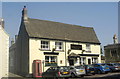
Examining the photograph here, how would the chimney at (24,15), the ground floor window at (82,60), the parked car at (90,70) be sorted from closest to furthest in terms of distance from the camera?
the parked car at (90,70)
the chimney at (24,15)
the ground floor window at (82,60)

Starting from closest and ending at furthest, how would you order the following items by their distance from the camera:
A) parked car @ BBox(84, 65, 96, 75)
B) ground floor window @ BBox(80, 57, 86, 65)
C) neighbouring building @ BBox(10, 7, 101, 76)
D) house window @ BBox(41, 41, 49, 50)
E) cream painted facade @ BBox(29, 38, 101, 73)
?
parked car @ BBox(84, 65, 96, 75), cream painted facade @ BBox(29, 38, 101, 73), neighbouring building @ BBox(10, 7, 101, 76), house window @ BBox(41, 41, 49, 50), ground floor window @ BBox(80, 57, 86, 65)

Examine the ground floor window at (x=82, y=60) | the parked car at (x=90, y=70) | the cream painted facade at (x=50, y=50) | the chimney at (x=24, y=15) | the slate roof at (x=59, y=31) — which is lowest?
the parked car at (x=90, y=70)

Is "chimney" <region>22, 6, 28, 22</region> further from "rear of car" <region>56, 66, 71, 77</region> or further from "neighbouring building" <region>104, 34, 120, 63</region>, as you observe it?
"neighbouring building" <region>104, 34, 120, 63</region>

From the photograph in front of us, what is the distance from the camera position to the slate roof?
1191 inches

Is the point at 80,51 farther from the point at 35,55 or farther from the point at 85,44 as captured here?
the point at 35,55

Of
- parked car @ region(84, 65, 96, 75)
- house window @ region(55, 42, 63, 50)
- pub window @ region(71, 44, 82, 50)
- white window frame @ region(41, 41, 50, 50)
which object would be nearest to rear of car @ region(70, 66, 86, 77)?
parked car @ region(84, 65, 96, 75)

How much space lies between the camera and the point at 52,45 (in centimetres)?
3027

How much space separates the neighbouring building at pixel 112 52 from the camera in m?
44.0

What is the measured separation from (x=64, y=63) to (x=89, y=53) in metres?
6.01

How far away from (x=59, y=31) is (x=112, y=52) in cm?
1797

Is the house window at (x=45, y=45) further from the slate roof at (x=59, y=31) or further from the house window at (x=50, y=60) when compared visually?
the house window at (x=50, y=60)

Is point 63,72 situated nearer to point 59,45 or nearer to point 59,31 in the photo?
point 59,45

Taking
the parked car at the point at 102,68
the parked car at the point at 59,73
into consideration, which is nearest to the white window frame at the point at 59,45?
the parked car at the point at 102,68

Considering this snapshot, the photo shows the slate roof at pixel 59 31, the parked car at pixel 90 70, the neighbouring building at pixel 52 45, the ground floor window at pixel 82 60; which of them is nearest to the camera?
the parked car at pixel 90 70
